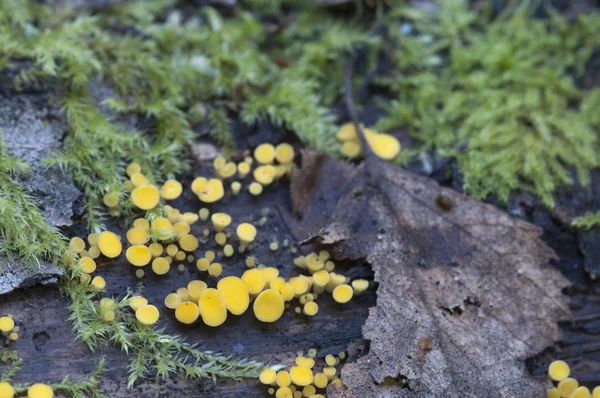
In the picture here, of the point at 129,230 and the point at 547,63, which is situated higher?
the point at 547,63

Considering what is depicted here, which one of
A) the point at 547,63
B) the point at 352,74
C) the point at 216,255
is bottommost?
the point at 216,255

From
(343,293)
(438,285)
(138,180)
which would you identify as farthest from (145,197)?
(438,285)

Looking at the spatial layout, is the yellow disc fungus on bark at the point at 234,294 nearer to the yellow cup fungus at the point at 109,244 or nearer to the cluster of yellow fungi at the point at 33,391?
the yellow cup fungus at the point at 109,244

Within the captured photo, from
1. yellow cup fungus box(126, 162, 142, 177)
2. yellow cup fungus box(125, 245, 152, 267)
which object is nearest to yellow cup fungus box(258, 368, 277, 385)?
yellow cup fungus box(125, 245, 152, 267)

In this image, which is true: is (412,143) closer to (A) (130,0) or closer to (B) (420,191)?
(B) (420,191)

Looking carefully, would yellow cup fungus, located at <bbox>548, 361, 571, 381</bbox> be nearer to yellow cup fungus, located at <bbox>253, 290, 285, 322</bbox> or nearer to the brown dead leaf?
the brown dead leaf

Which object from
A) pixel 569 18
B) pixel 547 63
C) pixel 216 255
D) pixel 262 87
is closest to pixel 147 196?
pixel 216 255

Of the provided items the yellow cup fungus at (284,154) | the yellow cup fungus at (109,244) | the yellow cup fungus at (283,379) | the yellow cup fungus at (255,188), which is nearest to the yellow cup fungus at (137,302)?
the yellow cup fungus at (109,244)
